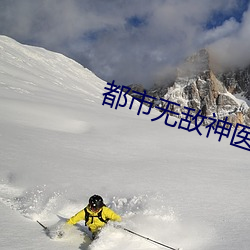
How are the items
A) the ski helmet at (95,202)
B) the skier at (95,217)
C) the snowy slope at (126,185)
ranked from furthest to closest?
the skier at (95,217) < the ski helmet at (95,202) < the snowy slope at (126,185)

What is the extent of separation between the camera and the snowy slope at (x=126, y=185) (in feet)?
16.1

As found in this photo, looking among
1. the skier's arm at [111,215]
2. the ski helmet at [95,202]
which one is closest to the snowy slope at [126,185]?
the skier's arm at [111,215]

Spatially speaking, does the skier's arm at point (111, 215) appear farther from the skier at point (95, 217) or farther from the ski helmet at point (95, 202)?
the ski helmet at point (95, 202)

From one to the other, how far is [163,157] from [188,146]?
223 centimetres

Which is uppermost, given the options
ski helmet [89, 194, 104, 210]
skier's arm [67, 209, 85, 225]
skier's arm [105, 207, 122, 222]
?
ski helmet [89, 194, 104, 210]

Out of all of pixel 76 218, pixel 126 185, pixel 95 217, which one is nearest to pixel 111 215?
pixel 95 217

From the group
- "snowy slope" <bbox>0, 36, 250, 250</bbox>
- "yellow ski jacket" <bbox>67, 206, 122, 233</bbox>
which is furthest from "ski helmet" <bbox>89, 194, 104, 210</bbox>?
"snowy slope" <bbox>0, 36, 250, 250</bbox>

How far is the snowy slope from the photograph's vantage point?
4.91 m

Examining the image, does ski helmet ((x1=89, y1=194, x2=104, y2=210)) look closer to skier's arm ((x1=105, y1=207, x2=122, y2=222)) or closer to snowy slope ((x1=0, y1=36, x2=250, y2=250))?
skier's arm ((x1=105, y1=207, x2=122, y2=222))

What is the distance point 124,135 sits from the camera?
503 inches

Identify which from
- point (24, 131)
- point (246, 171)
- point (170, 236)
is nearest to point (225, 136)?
point (246, 171)

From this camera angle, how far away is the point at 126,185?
280 inches

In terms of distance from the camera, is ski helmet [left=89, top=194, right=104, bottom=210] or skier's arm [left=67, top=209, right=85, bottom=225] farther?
skier's arm [left=67, top=209, right=85, bottom=225]

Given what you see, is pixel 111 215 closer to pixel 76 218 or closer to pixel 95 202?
pixel 95 202
